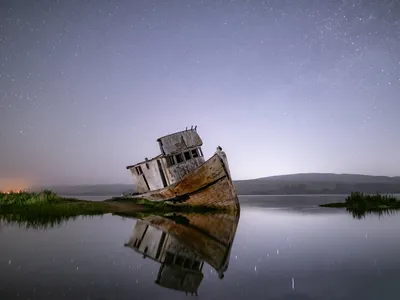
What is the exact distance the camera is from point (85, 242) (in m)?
11.3

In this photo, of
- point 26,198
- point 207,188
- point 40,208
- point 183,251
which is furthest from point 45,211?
point 183,251

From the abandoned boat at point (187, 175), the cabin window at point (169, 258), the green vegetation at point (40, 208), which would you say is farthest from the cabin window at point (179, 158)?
the cabin window at point (169, 258)

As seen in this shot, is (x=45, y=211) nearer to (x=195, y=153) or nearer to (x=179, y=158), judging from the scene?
(x=179, y=158)

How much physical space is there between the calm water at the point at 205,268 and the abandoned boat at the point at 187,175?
322 inches

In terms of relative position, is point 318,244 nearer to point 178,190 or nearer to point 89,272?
point 89,272

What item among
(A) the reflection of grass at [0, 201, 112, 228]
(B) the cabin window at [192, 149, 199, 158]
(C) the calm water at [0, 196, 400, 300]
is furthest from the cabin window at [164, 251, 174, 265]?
(B) the cabin window at [192, 149, 199, 158]

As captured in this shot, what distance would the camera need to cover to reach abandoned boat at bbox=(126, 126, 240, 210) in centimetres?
2116

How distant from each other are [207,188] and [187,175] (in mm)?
1731

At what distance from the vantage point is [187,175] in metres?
21.3

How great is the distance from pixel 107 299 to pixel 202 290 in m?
1.63

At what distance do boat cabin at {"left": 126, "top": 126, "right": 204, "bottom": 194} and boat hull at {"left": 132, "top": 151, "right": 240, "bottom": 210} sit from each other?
1194 millimetres

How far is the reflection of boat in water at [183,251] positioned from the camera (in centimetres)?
652

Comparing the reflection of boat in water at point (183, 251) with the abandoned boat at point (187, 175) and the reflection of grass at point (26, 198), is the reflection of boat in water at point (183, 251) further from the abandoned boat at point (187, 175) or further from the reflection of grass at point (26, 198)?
the reflection of grass at point (26, 198)

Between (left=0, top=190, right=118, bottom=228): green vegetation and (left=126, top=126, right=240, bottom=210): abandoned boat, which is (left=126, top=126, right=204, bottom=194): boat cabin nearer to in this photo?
(left=126, top=126, right=240, bottom=210): abandoned boat
